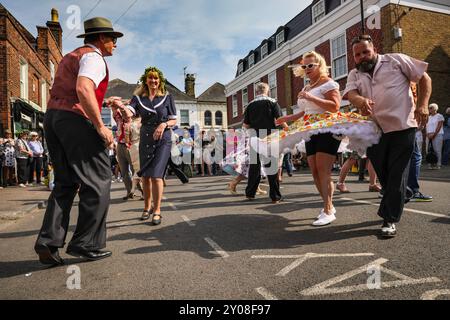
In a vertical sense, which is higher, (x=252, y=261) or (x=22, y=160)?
(x=22, y=160)

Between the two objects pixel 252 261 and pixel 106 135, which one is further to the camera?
pixel 106 135

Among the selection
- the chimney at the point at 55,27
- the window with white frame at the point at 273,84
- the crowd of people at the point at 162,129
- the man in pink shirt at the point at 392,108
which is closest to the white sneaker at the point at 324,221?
the crowd of people at the point at 162,129

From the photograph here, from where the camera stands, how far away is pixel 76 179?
3.03 m

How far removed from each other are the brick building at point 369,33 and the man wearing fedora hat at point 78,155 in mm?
15615

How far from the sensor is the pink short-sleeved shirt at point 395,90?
346cm

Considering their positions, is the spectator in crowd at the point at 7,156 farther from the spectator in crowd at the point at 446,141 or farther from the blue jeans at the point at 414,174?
the spectator in crowd at the point at 446,141

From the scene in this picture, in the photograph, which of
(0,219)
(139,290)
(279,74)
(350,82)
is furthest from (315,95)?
(279,74)

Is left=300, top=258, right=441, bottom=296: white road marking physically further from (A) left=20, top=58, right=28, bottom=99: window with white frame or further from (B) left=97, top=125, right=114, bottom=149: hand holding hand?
(A) left=20, top=58, right=28, bottom=99: window with white frame

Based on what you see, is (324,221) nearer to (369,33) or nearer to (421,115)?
(421,115)

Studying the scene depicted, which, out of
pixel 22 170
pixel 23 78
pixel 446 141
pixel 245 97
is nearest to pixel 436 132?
pixel 446 141

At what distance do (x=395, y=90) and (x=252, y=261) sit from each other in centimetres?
223

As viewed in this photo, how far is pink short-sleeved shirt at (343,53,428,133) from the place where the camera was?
11.4 ft

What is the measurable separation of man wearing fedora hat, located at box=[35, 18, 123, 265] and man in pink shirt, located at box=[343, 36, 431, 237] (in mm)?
2598

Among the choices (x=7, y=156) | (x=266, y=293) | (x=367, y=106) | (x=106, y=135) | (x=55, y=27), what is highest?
(x=55, y=27)
